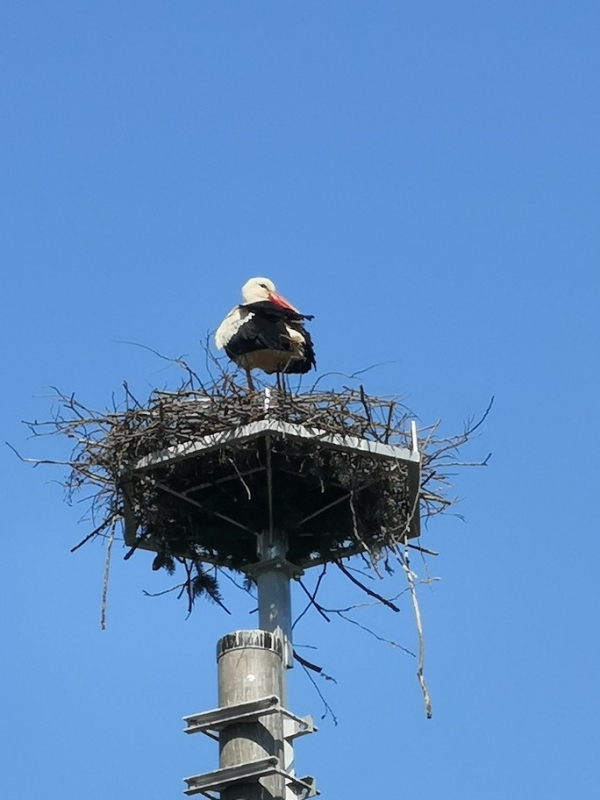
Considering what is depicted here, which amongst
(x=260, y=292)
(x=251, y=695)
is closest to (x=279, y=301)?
(x=260, y=292)

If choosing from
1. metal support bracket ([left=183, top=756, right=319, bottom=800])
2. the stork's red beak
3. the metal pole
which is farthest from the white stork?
metal support bracket ([left=183, top=756, right=319, bottom=800])

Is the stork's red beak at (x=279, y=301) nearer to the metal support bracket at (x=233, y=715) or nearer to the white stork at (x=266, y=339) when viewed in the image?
the white stork at (x=266, y=339)

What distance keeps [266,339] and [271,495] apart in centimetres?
185

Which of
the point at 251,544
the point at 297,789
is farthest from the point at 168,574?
the point at 297,789

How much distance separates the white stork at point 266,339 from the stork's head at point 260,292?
565 mm

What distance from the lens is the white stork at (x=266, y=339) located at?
43.2 ft

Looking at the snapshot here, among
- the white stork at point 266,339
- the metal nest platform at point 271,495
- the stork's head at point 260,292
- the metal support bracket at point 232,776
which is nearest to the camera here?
the metal support bracket at point 232,776

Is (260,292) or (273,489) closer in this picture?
(273,489)

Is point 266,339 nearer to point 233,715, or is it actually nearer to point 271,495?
point 271,495

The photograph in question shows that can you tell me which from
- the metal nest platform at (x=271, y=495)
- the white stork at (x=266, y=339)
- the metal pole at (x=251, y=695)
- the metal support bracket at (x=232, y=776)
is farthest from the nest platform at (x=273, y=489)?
the metal support bracket at (x=232, y=776)

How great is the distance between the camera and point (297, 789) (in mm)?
9203

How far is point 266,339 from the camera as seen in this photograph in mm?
13133

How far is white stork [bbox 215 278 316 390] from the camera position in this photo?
43.2 ft

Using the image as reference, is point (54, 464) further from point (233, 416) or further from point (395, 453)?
point (395, 453)
